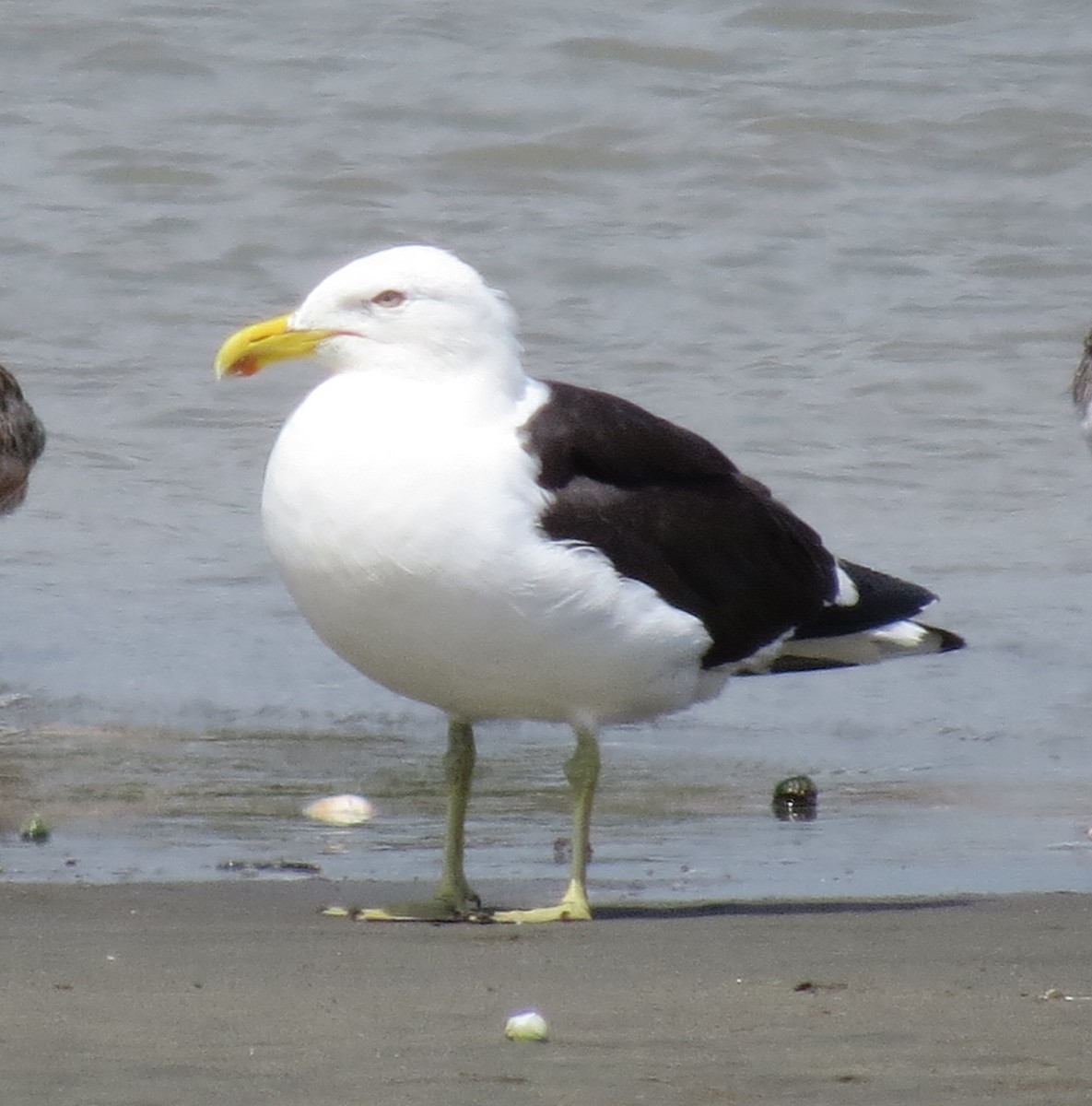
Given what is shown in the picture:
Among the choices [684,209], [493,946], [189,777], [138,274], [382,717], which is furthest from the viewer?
[684,209]

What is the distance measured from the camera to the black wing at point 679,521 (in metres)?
4.81

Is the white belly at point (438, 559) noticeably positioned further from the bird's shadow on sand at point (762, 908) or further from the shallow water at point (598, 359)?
the shallow water at point (598, 359)

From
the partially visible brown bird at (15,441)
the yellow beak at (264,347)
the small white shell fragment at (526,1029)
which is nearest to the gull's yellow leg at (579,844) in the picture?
the yellow beak at (264,347)

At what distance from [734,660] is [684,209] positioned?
820cm

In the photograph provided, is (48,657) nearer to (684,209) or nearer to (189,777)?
(189,777)

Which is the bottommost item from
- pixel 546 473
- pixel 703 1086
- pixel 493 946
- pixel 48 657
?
pixel 48 657

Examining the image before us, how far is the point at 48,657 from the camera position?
25.8ft

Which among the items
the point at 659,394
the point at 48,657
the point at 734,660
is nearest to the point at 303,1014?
the point at 734,660

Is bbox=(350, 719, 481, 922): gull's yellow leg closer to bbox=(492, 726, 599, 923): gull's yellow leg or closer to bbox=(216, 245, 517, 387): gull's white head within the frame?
bbox=(492, 726, 599, 923): gull's yellow leg

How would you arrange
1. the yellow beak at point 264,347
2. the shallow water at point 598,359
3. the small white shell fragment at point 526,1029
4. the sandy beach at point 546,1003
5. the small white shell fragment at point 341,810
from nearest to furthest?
the sandy beach at point 546,1003 → the small white shell fragment at point 526,1029 → the yellow beak at point 264,347 → the small white shell fragment at point 341,810 → the shallow water at point 598,359

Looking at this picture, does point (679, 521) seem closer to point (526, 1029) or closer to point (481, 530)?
point (481, 530)

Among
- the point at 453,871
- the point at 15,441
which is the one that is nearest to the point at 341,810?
the point at 453,871

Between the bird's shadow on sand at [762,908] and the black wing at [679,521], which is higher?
the black wing at [679,521]

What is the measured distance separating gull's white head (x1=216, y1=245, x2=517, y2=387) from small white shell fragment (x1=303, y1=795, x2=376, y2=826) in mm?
1423
